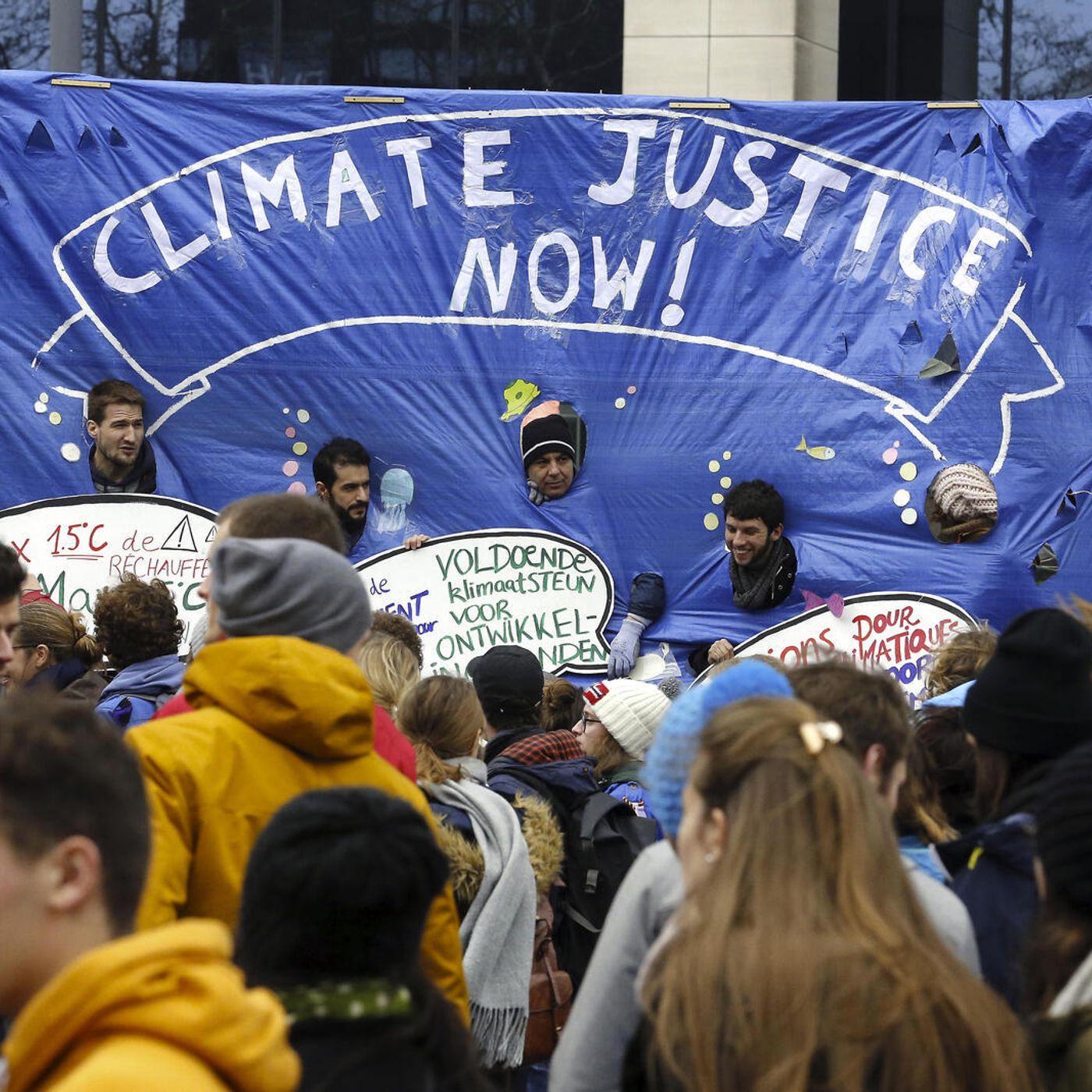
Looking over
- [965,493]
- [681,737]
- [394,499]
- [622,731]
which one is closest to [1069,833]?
[681,737]

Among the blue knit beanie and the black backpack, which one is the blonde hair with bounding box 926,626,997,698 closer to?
the black backpack

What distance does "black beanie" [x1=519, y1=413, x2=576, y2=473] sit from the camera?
22.8 ft

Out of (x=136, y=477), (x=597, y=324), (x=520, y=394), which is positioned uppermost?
(x=597, y=324)

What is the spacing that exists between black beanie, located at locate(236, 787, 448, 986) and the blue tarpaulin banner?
16.6ft

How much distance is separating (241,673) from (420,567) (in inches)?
176

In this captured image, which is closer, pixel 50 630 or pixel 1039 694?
pixel 1039 694

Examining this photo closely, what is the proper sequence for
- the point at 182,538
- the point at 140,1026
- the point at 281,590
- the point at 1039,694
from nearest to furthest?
the point at 140,1026 < the point at 281,590 < the point at 1039,694 < the point at 182,538

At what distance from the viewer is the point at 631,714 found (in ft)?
15.5

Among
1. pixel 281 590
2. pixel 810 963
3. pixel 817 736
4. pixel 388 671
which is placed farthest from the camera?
pixel 388 671

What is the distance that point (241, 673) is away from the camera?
247 cm

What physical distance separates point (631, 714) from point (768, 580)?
2.33m

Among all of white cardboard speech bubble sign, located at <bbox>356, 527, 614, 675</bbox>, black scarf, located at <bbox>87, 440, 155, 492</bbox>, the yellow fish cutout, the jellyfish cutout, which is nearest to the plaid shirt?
white cardboard speech bubble sign, located at <bbox>356, 527, 614, 675</bbox>

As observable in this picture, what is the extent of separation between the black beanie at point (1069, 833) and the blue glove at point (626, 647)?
472 centimetres

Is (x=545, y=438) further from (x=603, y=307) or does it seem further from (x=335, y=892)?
(x=335, y=892)
